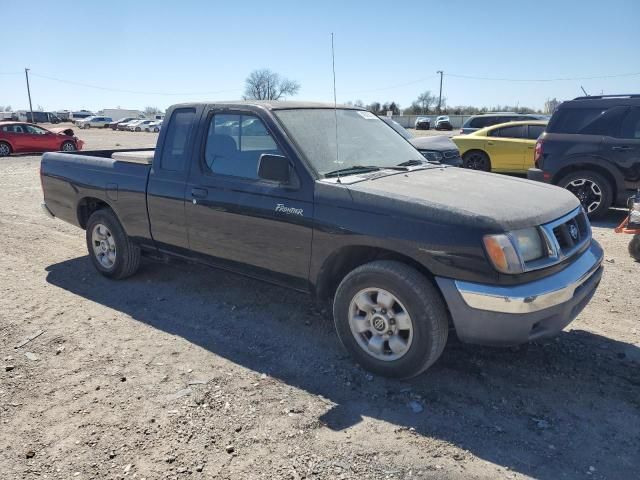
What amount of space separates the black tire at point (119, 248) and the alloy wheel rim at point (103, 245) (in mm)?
38

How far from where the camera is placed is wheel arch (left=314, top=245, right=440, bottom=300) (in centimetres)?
342

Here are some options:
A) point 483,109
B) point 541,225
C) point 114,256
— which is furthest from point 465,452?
point 483,109

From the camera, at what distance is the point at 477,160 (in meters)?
12.8

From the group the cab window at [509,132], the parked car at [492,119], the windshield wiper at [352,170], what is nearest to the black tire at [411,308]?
the windshield wiper at [352,170]

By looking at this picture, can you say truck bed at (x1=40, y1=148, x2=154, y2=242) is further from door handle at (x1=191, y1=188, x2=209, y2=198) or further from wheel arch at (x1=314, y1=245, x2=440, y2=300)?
wheel arch at (x1=314, y1=245, x2=440, y2=300)

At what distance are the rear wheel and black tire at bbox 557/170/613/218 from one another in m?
22.7

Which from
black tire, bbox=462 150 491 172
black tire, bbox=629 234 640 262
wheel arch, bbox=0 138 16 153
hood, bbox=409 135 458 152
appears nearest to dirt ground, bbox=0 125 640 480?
black tire, bbox=629 234 640 262

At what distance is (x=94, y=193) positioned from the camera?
213 inches

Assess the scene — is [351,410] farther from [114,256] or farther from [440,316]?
[114,256]

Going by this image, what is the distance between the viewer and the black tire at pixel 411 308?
3.18m

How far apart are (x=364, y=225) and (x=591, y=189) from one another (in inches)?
245

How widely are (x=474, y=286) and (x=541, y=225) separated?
63 centimetres

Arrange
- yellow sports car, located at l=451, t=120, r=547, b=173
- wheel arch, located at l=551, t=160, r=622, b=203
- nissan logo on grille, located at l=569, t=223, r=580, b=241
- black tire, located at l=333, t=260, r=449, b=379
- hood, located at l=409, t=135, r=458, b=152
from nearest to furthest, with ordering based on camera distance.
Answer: black tire, located at l=333, t=260, r=449, b=379 < nissan logo on grille, located at l=569, t=223, r=580, b=241 < wheel arch, located at l=551, t=160, r=622, b=203 < hood, located at l=409, t=135, r=458, b=152 < yellow sports car, located at l=451, t=120, r=547, b=173

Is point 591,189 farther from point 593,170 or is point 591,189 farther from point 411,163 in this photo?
point 411,163
